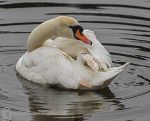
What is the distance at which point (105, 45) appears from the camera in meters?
13.6

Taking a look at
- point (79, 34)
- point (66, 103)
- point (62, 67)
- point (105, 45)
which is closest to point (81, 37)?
point (79, 34)

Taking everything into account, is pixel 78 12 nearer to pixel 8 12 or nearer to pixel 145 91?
pixel 8 12

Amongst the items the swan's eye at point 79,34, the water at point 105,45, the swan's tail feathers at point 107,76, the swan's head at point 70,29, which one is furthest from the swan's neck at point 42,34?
the swan's tail feathers at point 107,76

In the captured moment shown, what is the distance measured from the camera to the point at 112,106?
11.0 m

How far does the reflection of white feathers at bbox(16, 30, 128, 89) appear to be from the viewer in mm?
11422

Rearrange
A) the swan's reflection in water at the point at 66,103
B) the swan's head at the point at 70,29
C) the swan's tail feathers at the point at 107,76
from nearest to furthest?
1. the swan's reflection in water at the point at 66,103
2. the swan's tail feathers at the point at 107,76
3. the swan's head at the point at 70,29

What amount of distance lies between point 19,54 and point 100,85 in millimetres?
2217

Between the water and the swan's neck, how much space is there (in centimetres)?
55

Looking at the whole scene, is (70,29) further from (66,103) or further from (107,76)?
(66,103)

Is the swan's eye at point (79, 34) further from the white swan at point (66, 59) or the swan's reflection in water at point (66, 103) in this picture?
the swan's reflection in water at point (66, 103)

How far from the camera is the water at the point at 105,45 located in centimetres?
1080

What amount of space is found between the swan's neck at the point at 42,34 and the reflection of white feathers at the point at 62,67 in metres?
0.10

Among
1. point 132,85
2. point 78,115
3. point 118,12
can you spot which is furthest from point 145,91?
point 118,12

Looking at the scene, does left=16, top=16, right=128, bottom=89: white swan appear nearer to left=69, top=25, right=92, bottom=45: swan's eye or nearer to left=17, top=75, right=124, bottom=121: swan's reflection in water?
left=69, top=25, right=92, bottom=45: swan's eye
